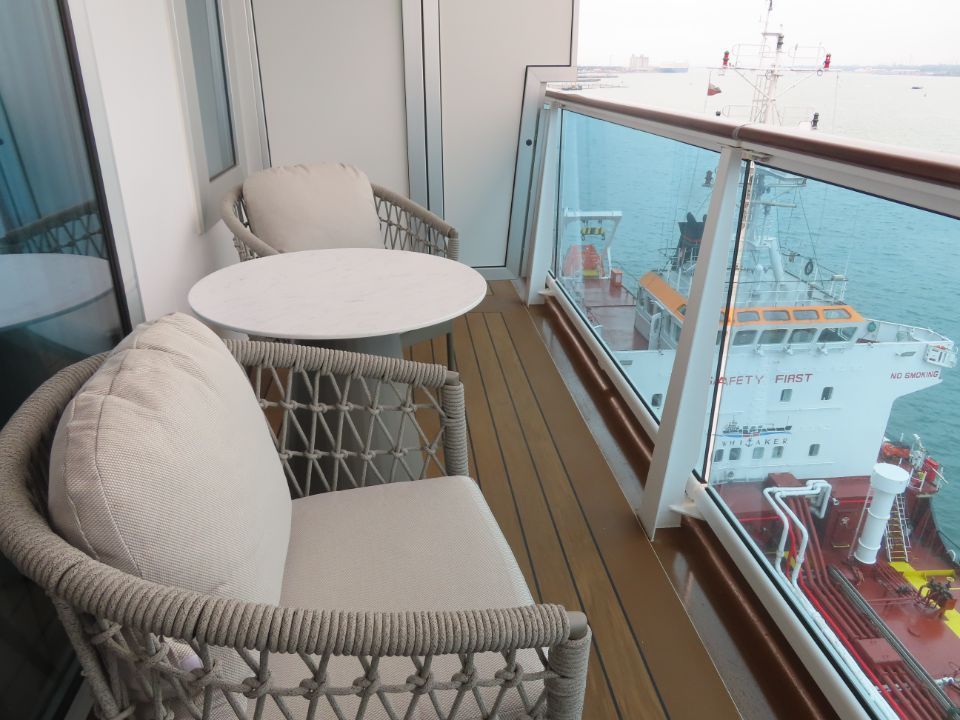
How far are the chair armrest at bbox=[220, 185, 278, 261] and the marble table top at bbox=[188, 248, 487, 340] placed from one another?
14 centimetres

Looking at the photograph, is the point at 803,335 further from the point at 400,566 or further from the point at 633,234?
the point at 633,234

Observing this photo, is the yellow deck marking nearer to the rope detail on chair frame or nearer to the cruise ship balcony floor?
the cruise ship balcony floor

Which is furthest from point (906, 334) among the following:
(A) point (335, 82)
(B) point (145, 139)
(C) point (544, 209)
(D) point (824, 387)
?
(A) point (335, 82)

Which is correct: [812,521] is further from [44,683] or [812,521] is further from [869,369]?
[44,683]

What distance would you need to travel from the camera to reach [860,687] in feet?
3.79

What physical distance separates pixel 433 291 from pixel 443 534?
652mm

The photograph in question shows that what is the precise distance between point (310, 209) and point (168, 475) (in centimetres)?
171

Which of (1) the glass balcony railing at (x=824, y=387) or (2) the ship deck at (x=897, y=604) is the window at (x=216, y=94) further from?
(2) the ship deck at (x=897, y=604)

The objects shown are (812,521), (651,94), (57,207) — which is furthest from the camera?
(651,94)

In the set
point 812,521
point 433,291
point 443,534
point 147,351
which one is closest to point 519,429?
point 433,291

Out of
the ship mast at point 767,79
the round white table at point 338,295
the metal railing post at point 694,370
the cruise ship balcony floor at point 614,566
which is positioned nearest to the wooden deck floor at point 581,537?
the cruise ship balcony floor at point 614,566

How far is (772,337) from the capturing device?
1.42 m

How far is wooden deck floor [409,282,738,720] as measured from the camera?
49.9 inches

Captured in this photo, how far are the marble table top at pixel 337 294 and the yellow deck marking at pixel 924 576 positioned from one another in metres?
0.90
